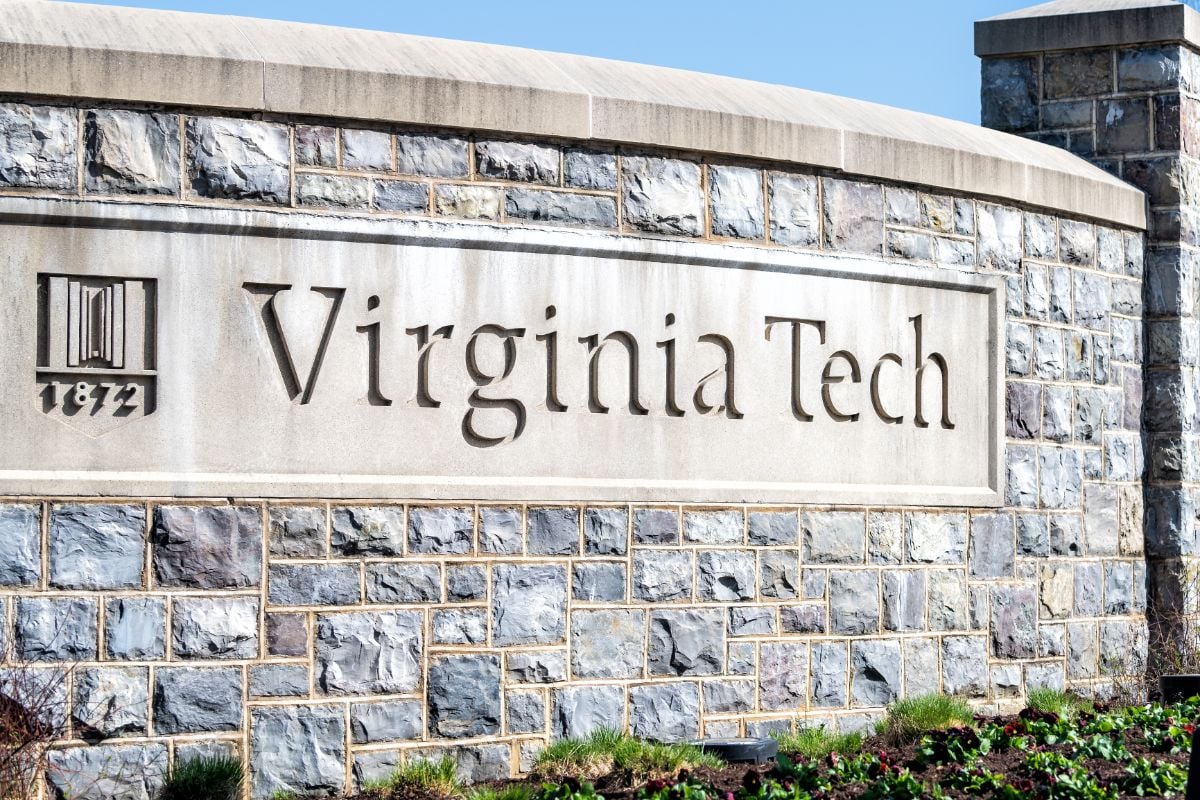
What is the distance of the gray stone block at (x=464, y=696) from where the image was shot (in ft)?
22.4

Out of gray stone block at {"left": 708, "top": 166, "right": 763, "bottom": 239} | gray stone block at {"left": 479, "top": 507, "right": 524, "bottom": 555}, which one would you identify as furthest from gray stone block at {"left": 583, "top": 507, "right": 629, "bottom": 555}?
gray stone block at {"left": 708, "top": 166, "right": 763, "bottom": 239}

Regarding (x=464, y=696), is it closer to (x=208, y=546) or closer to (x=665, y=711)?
(x=665, y=711)

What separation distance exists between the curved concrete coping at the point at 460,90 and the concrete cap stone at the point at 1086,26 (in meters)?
1.52

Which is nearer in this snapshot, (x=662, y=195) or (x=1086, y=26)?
(x=662, y=195)

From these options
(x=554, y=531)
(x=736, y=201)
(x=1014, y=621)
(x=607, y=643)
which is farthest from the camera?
(x=1014, y=621)

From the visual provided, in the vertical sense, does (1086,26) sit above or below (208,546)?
above

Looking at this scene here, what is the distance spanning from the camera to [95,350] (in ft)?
20.9

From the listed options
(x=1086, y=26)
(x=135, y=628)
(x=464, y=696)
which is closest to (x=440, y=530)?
(x=464, y=696)

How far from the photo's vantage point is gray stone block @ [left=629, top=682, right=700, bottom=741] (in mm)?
7281

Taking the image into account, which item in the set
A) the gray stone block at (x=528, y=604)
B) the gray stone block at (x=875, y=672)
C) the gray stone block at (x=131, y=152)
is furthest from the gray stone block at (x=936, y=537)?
the gray stone block at (x=131, y=152)

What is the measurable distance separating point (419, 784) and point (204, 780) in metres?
0.87

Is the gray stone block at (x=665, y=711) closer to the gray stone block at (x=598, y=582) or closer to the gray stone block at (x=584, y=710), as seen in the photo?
the gray stone block at (x=584, y=710)

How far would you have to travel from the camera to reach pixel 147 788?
6.29 metres

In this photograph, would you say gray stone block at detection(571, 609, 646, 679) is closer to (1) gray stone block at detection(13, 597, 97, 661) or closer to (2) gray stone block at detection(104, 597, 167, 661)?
(2) gray stone block at detection(104, 597, 167, 661)
